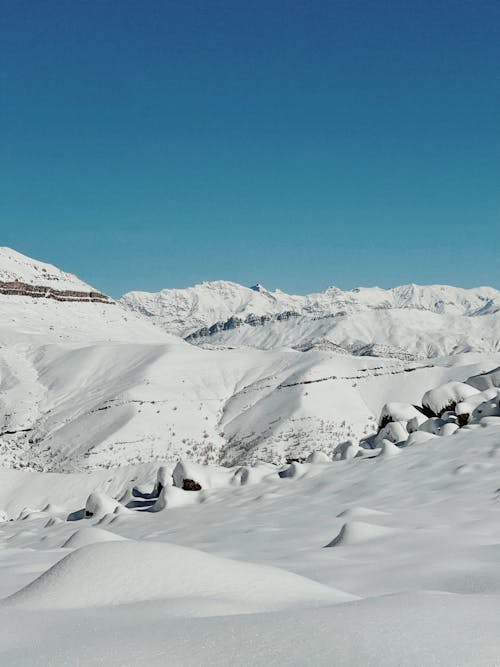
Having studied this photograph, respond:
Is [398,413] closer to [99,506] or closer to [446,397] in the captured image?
[446,397]

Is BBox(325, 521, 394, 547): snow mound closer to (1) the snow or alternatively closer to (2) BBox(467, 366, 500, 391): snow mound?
(1) the snow

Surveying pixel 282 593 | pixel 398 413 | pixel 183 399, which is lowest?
pixel 398 413

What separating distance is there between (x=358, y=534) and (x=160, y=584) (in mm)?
4678

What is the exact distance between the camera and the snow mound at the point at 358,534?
7871 millimetres

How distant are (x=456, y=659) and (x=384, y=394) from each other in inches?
2007

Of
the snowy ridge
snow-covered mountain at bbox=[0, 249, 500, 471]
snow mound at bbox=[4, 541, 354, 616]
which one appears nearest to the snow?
snow mound at bbox=[4, 541, 354, 616]

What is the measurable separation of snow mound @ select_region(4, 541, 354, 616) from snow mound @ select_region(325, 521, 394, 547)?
3654 millimetres

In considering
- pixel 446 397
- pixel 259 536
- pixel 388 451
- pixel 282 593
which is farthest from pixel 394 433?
pixel 282 593

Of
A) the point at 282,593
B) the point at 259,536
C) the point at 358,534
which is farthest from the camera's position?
the point at 259,536

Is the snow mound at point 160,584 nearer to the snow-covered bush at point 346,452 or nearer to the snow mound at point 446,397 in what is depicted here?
the snow-covered bush at point 346,452

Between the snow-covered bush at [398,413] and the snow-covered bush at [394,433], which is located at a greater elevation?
the snow-covered bush at [398,413]

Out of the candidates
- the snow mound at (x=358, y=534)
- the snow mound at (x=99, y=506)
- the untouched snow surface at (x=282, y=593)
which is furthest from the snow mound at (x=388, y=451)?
the snow mound at (x=358, y=534)

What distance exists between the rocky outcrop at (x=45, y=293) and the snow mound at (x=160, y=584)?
114448 mm

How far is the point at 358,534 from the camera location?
7.96m
